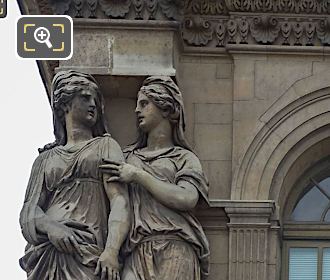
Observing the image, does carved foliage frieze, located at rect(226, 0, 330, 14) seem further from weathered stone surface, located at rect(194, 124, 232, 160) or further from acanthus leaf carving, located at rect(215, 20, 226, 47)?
weathered stone surface, located at rect(194, 124, 232, 160)

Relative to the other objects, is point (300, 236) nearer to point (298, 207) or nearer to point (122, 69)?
point (298, 207)

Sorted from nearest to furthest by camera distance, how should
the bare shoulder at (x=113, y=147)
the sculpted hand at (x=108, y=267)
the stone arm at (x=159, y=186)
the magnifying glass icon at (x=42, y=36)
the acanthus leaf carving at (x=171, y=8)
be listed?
1. the magnifying glass icon at (x=42, y=36)
2. the sculpted hand at (x=108, y=267)
3. the stone arm at (x=159, y=186)
4. the bare shoulder at (x=113, y=147)
5. the acanthus leaf carving at (x=171, y=8)

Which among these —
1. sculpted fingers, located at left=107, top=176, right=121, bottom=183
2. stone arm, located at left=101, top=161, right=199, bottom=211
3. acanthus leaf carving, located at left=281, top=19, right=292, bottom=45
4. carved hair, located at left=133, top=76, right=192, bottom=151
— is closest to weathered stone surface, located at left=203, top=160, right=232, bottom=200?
carved hair, located at left=133, top=76, right=192, bottom=151

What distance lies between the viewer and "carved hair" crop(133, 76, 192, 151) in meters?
24.0

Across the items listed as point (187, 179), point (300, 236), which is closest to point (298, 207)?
point (300, 236)

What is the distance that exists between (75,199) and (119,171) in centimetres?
62

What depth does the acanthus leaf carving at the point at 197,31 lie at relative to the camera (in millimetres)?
25062

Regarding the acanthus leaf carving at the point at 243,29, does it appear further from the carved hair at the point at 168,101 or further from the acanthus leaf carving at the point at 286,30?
the carved hair at the point at 168,101

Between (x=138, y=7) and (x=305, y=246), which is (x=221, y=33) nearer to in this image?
(x=138, y=7)

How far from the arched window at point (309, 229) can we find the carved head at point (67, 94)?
273 cm

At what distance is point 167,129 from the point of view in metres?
→ 24.2

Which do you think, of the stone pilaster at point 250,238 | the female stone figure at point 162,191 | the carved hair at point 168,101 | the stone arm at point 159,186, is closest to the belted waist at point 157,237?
the female stone figure at point 162,191

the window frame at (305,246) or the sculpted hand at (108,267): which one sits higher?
the window frame at (305,246)

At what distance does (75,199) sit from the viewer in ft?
77.6
